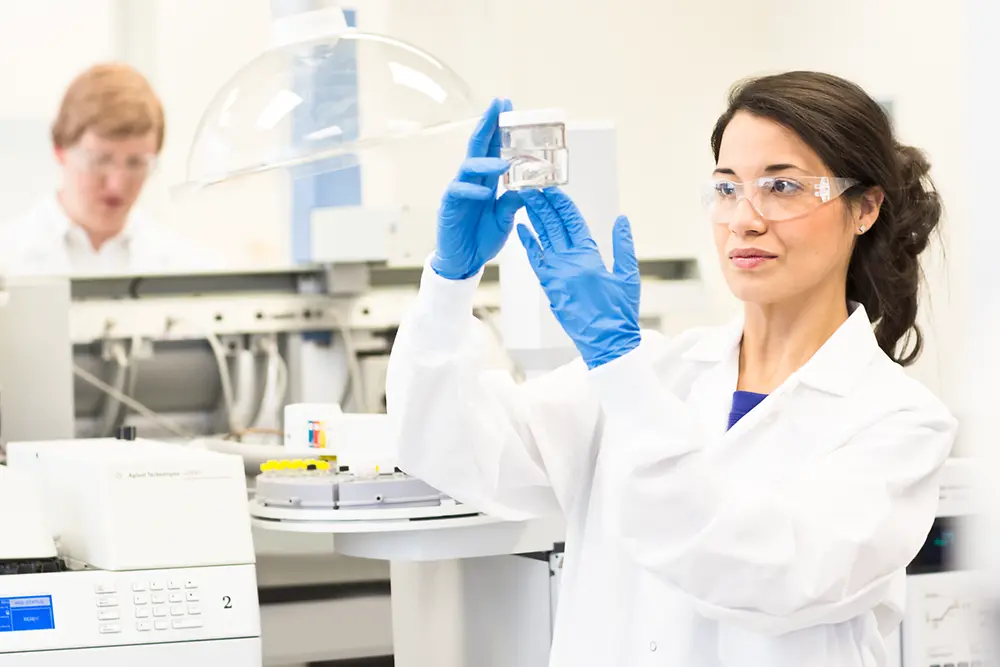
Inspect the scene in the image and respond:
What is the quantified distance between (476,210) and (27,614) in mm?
730

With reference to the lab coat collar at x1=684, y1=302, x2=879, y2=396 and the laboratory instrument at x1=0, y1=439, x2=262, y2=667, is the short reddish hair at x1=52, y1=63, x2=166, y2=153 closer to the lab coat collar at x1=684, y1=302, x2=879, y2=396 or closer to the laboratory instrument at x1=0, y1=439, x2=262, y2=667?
the laboratory instrument at x1=0, y1=439, x2=262, y2=667

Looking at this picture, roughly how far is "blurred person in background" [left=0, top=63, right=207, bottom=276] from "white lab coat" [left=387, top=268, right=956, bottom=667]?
205cm

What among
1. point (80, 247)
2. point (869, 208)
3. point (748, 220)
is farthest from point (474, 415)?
point (80, 247)

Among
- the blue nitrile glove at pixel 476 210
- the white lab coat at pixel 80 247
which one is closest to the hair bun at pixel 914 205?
the blue nitrile glove at pixel 476 210

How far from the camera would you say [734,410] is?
4.40 feet

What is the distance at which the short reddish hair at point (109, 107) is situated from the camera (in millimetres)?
3229

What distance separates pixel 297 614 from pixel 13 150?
1.58 meters

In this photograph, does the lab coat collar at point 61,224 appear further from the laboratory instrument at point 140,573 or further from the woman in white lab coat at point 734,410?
the woman in white lab coat at point 734,410

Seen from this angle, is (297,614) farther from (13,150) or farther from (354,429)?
(13,150)

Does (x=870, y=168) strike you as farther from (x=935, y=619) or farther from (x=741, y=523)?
(x=935, y=619)

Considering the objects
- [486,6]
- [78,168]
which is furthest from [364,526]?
[486,6]

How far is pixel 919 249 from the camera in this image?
1401mm

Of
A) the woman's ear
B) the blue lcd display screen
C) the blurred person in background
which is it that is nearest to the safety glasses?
the blurred person in background

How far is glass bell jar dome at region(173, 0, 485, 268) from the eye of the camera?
130cm
